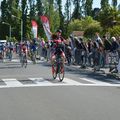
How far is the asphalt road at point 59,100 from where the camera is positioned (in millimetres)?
10453

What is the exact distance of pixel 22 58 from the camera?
28438 millimetres

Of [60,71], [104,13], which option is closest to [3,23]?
[104,13]

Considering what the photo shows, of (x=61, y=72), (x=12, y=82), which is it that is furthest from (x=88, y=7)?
(x=12, y=82)

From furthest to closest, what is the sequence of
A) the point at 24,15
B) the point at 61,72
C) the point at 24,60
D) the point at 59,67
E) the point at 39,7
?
the point at 24,15 < the point at 39,7 < the point at 24,60 < the point at 59,67 < the point at 61,72

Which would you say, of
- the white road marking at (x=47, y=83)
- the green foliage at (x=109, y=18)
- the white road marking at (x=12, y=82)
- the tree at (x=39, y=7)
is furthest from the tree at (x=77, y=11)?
the white road marking at (x=47, y=83)

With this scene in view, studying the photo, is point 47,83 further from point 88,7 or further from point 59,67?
point 88,7

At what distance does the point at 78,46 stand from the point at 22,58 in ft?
10.6

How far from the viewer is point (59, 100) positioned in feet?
42.0

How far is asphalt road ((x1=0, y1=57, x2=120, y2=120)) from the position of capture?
34.3ft

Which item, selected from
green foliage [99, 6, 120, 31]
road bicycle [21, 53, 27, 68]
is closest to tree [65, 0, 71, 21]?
green foliage [99, 6, 120, 31]

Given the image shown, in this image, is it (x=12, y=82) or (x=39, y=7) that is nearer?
(x=12, y=82)

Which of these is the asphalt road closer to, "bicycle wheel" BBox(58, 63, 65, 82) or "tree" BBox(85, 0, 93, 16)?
"bicycle wheel" BBox(58, 63, 65, 82)

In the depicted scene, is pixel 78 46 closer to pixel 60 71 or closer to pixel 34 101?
pixel 60 71

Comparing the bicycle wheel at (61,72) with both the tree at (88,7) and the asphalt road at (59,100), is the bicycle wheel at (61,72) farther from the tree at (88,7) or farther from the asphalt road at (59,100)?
the tree at (88,7)
